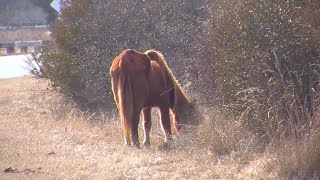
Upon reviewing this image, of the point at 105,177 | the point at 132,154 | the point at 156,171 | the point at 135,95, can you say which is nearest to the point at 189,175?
the point at 156,171

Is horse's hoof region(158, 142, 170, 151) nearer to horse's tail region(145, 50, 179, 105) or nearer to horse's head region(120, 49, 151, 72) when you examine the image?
horse's tail region(145, 50, 179, 105)

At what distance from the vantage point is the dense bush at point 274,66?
322 inches

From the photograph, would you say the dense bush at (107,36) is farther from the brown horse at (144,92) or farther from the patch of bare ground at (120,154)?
the brown horse at (144,92)

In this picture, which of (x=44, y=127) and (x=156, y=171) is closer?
(x=156, y=171)

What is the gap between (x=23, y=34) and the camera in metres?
48.5

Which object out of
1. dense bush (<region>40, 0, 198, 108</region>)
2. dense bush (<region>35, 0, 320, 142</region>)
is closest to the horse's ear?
dense bush (<region>35, 0, 320, 142</region>)

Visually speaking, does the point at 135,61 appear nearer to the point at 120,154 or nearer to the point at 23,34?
the point at 120,154

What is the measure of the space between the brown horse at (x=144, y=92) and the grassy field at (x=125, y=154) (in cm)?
39

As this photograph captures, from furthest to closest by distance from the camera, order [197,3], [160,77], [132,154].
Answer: [197,3] < [160,77] < [132,154]

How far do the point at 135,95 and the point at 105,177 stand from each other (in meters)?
2.27

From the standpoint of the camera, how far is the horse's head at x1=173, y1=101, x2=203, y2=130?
36.5ft

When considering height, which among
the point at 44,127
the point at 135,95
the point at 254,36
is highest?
the point at 254,36

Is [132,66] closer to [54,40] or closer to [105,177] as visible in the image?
[105,177]

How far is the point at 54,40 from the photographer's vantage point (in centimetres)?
1623
